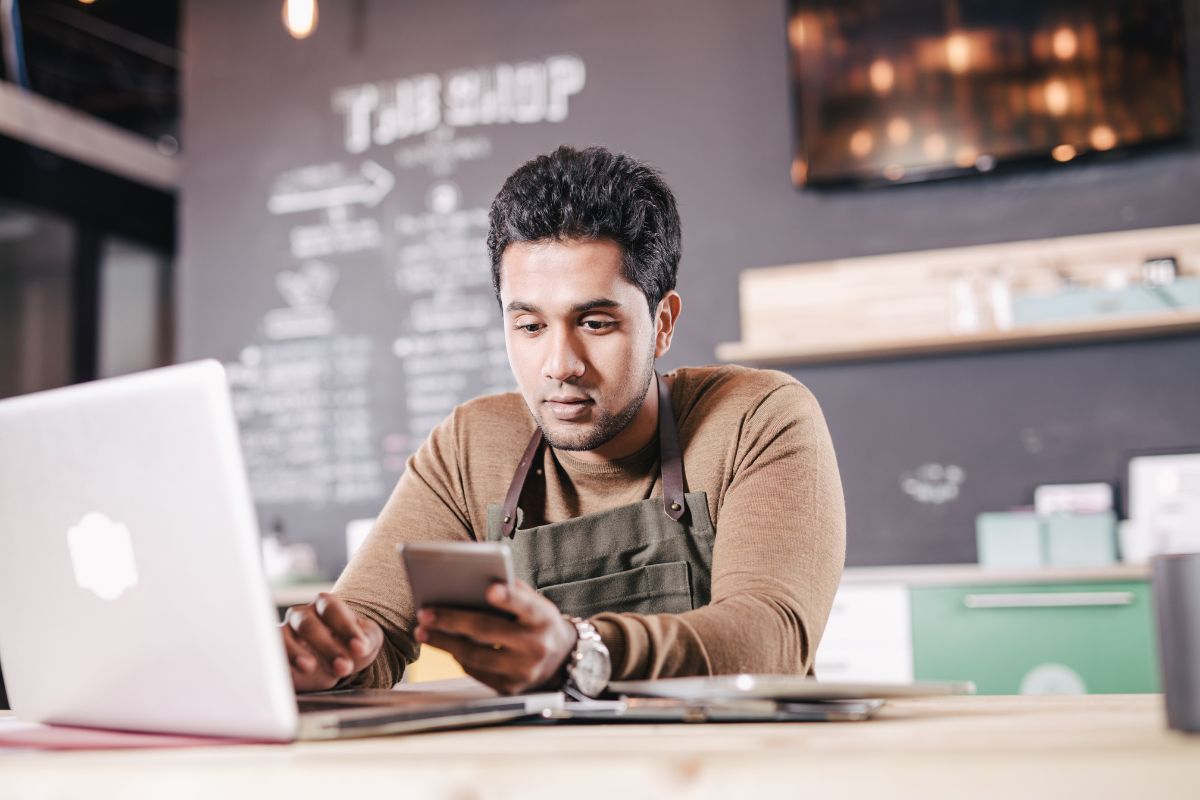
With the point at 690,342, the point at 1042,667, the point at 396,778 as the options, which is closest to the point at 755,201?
the point at 690,342

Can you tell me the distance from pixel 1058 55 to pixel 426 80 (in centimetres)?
212

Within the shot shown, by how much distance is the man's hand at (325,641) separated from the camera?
3.80 ft

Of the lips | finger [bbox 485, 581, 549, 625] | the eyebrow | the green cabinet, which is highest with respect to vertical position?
the eyebrow

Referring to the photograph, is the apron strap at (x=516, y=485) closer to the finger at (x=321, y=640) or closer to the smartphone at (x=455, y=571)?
the finger at (x=321, y=640)

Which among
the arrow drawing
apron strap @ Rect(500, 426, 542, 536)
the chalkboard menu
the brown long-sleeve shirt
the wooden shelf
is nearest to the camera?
the brown long-sleeve shirt

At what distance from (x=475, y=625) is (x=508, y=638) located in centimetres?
3

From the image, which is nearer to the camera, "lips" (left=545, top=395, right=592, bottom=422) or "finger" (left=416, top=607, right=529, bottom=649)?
"finger" (left=416, top=607, right=529, bottom=649)

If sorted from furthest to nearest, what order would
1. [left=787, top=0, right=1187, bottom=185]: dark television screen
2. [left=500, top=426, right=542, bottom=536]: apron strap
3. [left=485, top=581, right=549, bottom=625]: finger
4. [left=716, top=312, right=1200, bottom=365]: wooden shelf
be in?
[left=787, top=0, right=1187, bottom=185]: dark television screen → [left=716, top=312, right=1200, bottom=365]: wooden shelf → [left=500, top=426, right=542, bottom=536]: apron strap → [left=485, top=581, right=549, bottom=625]: finger

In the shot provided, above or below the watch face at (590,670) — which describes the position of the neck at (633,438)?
above

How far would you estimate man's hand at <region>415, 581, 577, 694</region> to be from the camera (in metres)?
0.91

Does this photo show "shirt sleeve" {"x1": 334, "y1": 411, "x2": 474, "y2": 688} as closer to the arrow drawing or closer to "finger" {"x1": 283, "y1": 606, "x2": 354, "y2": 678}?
"finger" {"x1": 283, "y1": 606, "x2": 354, "y2": 678}

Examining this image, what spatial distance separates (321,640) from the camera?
3.83 feet

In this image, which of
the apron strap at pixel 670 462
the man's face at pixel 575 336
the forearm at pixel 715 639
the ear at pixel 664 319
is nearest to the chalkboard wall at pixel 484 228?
the ear at pixel 664 319

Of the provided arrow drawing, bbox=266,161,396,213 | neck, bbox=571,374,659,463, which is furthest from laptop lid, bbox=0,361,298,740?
arrow drawing, bbox=266,161,396,213
